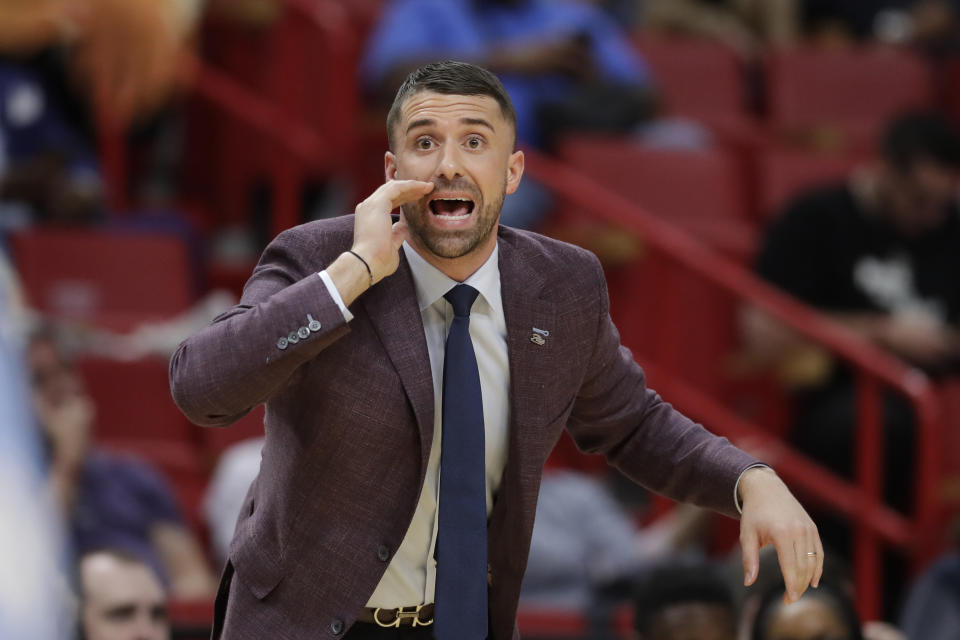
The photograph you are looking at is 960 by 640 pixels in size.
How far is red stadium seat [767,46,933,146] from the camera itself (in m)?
7.03

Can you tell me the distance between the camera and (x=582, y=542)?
4594 millimetres

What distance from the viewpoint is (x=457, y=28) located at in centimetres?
578

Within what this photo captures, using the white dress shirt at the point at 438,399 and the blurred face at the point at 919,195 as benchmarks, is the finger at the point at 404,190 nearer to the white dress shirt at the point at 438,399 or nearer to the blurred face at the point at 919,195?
the white dress shirt at the point at 438,399

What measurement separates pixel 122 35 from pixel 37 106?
40 centimetres

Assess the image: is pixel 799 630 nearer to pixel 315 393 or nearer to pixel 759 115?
pixel 315 393

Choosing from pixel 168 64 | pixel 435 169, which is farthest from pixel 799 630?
pixel 168 64

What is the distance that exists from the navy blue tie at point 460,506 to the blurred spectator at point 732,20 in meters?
5.40

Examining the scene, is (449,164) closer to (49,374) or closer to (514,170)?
(514,170)

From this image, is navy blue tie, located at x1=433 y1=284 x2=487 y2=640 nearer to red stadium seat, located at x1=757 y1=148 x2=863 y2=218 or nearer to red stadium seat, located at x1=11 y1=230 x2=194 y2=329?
red stadium seat, located at x1=11 y1=230 x2=194 y2=329

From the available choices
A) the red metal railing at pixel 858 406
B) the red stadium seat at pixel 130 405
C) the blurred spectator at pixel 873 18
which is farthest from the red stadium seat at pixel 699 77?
the red stadium seat at pixel 130 405

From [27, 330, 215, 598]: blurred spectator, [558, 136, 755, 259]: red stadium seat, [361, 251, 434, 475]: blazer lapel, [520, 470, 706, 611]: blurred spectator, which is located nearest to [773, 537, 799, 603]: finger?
[361, 251, 434, 475]: blazer lapel

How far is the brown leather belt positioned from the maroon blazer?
0.10 m

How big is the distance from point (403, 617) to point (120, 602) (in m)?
1.42

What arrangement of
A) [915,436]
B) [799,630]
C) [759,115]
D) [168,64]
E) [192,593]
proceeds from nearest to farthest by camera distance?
[799,630], [192,593], [915,436], [168,64], [759,115]
